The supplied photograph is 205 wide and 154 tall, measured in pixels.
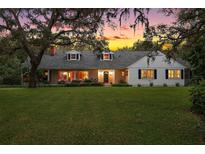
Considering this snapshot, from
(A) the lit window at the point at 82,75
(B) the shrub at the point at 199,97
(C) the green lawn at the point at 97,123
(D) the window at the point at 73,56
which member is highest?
(D) the window at the point at 73,56

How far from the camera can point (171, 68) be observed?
19984mm

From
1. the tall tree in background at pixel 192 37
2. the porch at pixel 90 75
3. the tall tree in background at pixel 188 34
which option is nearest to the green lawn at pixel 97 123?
the tall tree in background at pixel 192 37

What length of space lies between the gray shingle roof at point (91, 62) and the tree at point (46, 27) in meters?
6.98

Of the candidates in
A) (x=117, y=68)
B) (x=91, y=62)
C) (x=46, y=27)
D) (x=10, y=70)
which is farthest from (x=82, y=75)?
(x=46, y=27)

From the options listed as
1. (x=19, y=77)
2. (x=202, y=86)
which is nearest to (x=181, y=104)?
(x=202, y=86)

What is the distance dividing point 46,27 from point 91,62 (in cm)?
999

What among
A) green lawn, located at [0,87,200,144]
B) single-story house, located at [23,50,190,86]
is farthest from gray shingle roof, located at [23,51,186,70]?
green lawn, located at [0,87,200,144]

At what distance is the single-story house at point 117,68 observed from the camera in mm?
19656

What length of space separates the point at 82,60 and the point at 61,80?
2109 millimetres

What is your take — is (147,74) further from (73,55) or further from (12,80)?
(12,80)

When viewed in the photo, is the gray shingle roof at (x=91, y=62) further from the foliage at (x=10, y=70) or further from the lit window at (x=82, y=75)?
the foliage at (x=10, y=70)

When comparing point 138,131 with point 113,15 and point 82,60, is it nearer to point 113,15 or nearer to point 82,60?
point 113,15

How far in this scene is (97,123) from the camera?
5.86 m

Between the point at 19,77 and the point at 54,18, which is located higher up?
the point at 54,18
